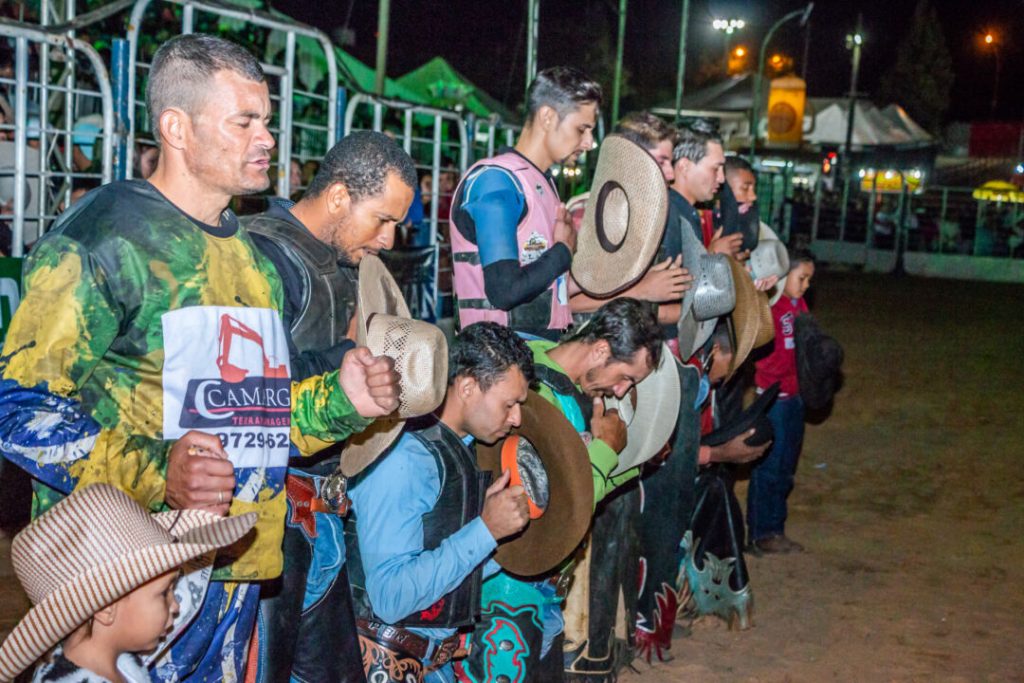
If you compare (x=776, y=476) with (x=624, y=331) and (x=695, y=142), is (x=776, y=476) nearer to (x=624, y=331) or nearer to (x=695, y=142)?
(x=695, y=142)

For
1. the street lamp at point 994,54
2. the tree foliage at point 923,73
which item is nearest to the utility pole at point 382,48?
the tree foliage at point 923,73

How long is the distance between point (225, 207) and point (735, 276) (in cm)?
326

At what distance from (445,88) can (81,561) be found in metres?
18.3

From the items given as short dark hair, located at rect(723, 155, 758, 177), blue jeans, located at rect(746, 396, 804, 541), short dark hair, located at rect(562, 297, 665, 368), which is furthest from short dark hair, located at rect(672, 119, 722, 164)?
blue jeans, located at rect(746, 396, 804, 541)

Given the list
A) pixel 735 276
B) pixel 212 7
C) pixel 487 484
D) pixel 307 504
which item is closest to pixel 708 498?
pixel 735 276

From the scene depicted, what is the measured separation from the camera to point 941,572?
21.8 ft

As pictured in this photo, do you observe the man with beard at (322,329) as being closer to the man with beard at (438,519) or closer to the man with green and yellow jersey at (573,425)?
the man with beard at (438,519)

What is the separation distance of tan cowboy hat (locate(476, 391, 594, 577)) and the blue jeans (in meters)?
3.56

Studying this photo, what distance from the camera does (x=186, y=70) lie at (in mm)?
2332

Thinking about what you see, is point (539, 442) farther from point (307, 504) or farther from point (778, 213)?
point (778, 213)

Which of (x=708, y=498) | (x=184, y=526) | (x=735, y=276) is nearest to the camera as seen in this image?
(x=184, y=526)

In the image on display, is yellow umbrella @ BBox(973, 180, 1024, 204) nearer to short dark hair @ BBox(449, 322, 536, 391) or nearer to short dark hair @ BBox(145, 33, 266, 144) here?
short dark hair @ BBox(449, 322, 536, 391)

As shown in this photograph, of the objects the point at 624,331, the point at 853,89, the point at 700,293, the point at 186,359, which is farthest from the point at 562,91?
the point at 853,89

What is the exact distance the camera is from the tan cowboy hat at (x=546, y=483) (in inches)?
139
